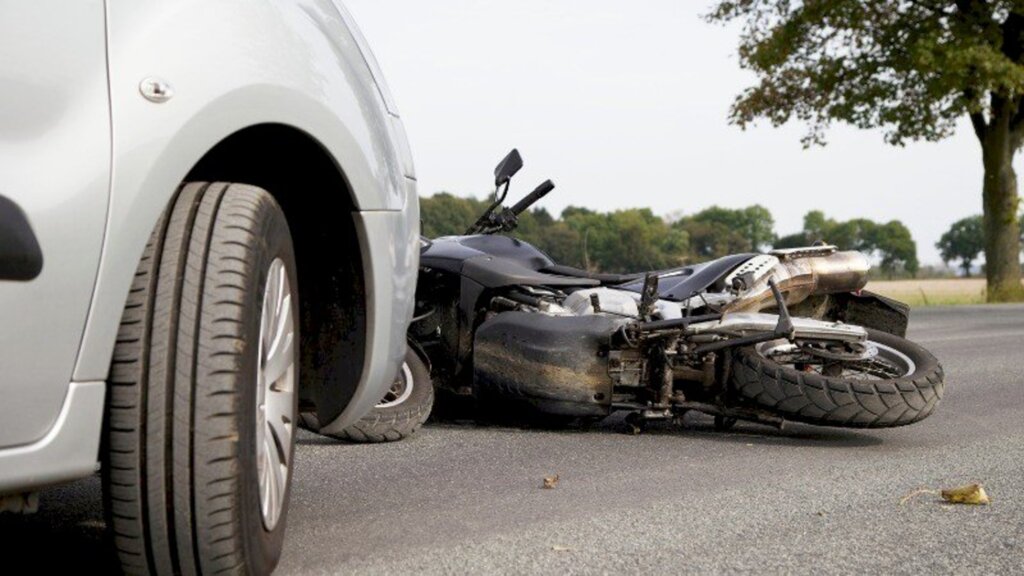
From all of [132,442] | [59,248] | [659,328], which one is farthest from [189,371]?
[659,328]

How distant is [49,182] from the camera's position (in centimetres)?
246

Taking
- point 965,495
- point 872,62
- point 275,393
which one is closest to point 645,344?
point 965,495

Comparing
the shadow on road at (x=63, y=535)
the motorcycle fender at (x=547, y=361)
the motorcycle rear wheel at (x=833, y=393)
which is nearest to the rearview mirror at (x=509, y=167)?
the motorcycle fender at (x=547, y=361)

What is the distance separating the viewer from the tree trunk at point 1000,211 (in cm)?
2788

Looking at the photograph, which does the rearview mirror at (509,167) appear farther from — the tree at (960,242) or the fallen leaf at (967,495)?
the tree at (960,242)

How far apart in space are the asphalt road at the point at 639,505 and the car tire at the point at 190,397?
30.1 inches

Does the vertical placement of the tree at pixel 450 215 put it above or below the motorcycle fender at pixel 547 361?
above

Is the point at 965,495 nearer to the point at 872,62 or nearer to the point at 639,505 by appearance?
the point at 639,505

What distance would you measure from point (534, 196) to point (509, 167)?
1.18ft

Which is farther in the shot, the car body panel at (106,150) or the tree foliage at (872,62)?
the tree foliage at (872,62)

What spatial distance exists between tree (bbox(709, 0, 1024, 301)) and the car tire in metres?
25.6

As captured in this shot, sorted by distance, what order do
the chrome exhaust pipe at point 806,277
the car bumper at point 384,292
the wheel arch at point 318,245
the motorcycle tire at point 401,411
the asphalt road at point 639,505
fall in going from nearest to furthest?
1. the wheel arch at point 318,245
2. the car bumper at point 384,292
3. the asphalt road at point 639,505
4. the motorcycle tire at point 401,411
5. the chrome exhaust pipe at point 806,277

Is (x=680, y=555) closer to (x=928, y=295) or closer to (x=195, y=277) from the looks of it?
(x=195, y=277)

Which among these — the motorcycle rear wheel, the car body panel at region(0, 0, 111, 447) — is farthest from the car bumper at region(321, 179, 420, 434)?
the motorcycle rear wheel
